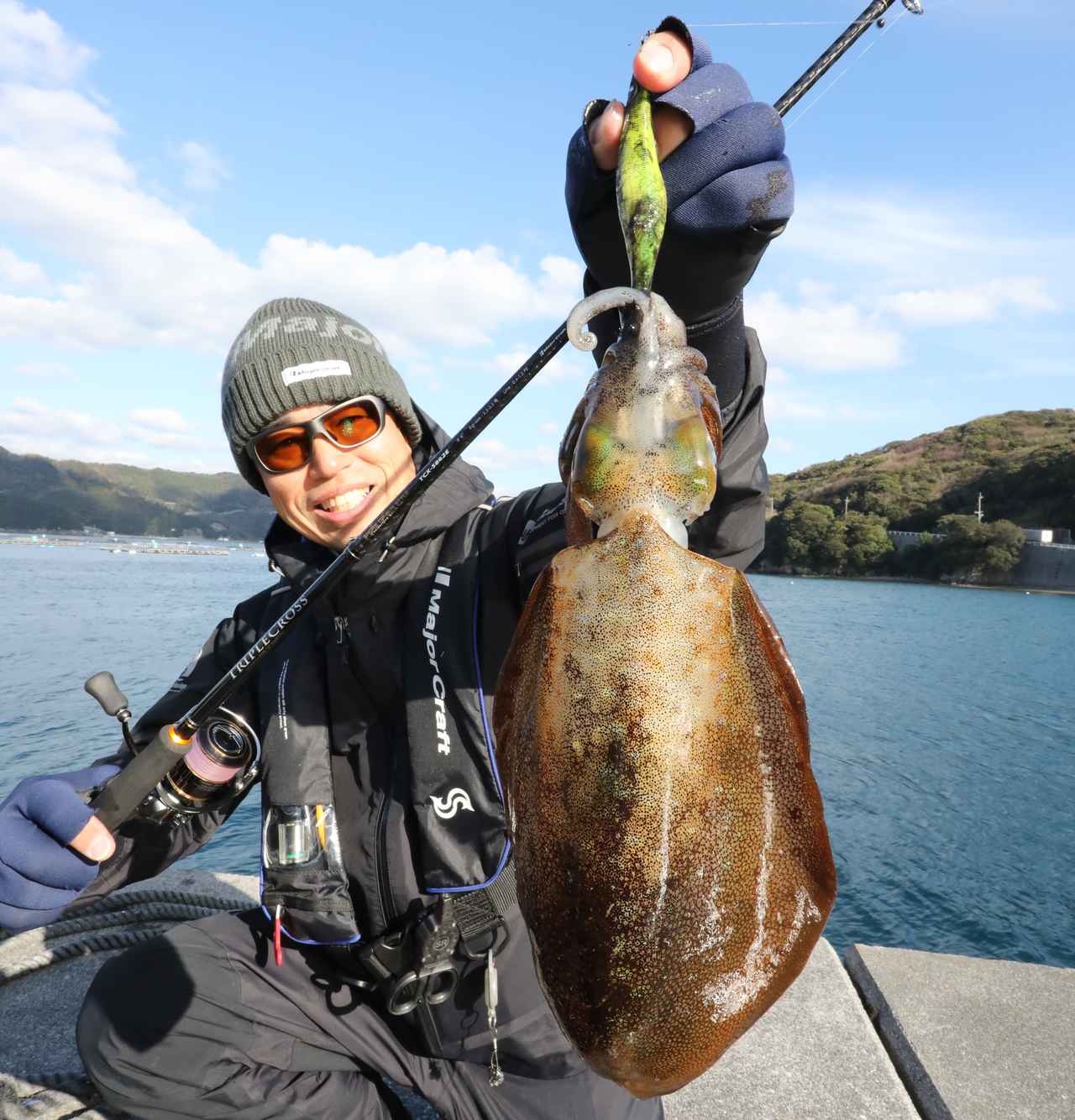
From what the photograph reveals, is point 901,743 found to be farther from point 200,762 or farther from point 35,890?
point 35,890

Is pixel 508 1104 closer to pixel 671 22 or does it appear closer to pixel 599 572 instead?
pixel 599 572

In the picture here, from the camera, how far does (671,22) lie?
1692mm

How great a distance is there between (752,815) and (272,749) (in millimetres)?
2437

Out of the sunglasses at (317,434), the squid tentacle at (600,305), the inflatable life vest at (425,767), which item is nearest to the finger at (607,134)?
the squid tentacle at (600,305)

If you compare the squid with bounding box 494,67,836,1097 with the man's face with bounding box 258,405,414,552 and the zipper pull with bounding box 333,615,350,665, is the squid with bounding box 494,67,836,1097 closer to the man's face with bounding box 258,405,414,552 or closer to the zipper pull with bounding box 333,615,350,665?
the zipper pull with bounding box 333,615,350,665

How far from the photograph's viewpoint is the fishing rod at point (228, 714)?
7.51 feet

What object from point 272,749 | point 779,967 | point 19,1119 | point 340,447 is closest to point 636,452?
point 779,967

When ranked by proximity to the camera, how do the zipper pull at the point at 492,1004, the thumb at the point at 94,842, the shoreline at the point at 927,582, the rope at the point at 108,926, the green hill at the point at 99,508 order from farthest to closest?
the green hill at the point at 99,508
the shoreline at the point at 927,582
the rope at the point at 108,926
the thumb at the point at 94,842
the zipper pull at the point at 492,1004

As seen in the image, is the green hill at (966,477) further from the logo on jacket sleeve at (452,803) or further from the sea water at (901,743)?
the logo on jacket sleeve at (452,803)

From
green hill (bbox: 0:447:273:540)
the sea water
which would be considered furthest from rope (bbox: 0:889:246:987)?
green hill (bbox: 0:447:273:540)

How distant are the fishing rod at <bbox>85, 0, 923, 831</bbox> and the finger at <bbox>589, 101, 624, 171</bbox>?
0.53 metres

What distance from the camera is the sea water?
11211 mm

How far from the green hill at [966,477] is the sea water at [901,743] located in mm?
Result: 46221

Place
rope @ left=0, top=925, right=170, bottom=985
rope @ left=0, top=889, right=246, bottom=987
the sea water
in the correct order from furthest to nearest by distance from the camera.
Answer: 1. the sea water
2. rope @ left=0, top=889, right=246, bottom=987
3. rope @ left=0, top=925, right=170, bottom=985
